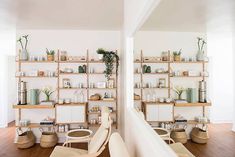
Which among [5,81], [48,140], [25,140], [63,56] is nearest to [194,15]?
[63,56]

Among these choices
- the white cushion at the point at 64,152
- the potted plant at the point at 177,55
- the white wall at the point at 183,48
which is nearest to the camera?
the white wall at the point at 183,48

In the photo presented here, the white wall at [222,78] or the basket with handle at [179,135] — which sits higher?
the white wall at [222,78]

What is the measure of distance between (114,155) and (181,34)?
94cm

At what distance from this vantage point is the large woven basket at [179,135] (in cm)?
95

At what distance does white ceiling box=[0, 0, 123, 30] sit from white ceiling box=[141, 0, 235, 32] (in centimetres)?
153

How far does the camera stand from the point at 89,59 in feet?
13.2

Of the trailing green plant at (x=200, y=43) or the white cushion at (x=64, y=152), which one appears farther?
the white cushion at (x=64, y=152)

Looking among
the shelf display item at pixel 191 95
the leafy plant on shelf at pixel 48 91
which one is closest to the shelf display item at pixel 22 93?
the leafy plant on shelf at pixel 48 91

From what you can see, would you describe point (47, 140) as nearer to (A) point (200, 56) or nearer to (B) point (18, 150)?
(B) point (18, 150)

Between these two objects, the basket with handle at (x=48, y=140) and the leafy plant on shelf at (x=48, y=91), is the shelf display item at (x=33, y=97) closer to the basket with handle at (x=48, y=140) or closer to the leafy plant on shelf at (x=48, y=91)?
the leafy plant on shelf at (x=48, y=91)

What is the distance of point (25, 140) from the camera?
3.68 m

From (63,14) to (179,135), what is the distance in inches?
112

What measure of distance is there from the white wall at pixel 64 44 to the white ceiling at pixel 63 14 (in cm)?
22

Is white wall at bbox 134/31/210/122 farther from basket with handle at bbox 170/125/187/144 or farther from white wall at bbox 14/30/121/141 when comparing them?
white wall at bbox 14/30/121/141
